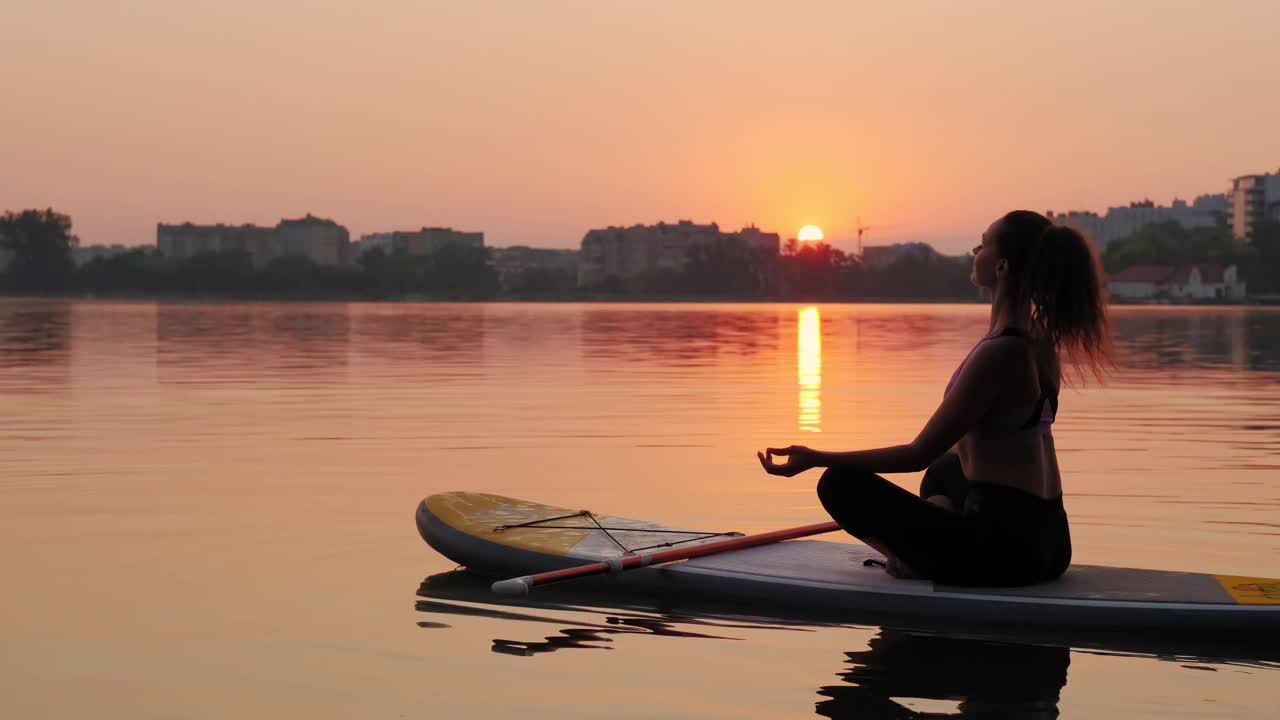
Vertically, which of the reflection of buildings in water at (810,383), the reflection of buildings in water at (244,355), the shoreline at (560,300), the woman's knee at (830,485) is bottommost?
the reflection of buildings in water at (810,383)

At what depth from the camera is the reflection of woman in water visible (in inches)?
231

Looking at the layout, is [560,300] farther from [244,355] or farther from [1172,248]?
[244,355]

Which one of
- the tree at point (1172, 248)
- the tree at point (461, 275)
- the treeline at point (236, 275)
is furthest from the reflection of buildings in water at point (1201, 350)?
the tree at point (461, 275)

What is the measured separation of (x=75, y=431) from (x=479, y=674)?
1026 centimetres

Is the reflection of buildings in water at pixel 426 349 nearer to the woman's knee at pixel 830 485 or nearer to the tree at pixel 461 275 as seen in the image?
the woman's knee at pixel 830 485

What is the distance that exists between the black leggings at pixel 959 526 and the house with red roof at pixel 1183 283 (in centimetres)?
15758

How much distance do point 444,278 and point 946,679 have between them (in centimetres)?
18705

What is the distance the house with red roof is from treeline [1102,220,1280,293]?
1884 millimetres

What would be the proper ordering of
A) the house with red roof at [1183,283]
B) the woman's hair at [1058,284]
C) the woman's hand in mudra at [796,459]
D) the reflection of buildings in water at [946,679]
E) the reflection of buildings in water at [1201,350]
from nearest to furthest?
the reflection of buildings in water at [946,679] < the woman's hand in mudra at [796,459] < the woman's hair at [1058,284] < the reflection of buildings in water at [1201,350] < the house with red roof at [1183,283]

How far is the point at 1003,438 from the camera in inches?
237

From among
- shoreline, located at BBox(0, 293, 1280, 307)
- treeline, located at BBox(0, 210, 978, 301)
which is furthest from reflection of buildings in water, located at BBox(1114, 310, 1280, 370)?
treeline, located at BBox(0, 210, 978, 301)

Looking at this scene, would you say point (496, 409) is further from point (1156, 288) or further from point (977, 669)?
point (1156, 288)

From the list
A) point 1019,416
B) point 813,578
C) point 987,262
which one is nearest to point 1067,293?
point 987,262

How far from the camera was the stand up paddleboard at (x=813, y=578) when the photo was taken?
20.6 feet
